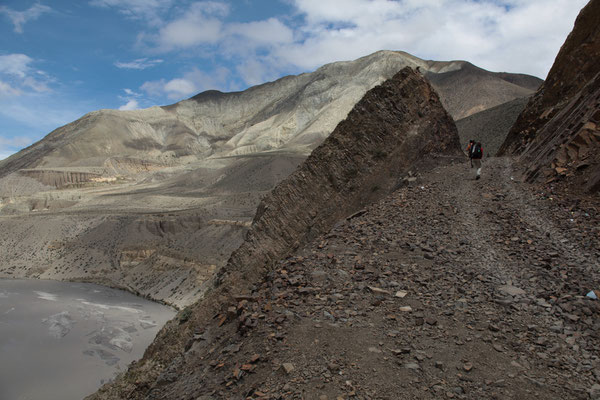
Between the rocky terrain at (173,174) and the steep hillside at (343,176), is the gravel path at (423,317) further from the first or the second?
the rocky terrain at (173,174)

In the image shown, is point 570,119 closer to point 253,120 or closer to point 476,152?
point 476,152

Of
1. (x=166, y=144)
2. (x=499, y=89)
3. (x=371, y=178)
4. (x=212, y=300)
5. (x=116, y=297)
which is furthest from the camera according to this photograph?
(x=166, y=144)

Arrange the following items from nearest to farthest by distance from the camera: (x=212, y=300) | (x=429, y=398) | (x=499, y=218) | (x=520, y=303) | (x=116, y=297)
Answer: (x=429, y=398) → (x=520, y=303) → (x=499, y=218) → (x=212, y=300) → (x=116, y=297)

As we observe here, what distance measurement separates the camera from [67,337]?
24562 mm

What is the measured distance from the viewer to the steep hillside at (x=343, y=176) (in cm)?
1028

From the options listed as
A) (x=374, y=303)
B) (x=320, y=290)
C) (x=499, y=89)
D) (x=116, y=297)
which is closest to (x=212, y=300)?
(x=320, y=290)

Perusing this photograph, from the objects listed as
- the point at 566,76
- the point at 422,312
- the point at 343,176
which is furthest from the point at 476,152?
the point at 566,76

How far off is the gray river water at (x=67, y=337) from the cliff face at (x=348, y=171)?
33.8 feet

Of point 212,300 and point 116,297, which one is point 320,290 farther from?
point 116,297

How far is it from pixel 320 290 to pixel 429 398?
89.6 inches

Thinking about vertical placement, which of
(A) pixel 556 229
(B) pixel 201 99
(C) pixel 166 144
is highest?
(B) pixel 201 99

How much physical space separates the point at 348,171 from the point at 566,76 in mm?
13121

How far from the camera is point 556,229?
6984mm

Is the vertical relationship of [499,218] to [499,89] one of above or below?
below
